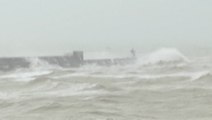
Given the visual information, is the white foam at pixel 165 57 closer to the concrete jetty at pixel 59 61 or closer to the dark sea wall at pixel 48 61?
the concrete jetty at pixel 59 61

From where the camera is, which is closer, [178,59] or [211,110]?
[211,110]

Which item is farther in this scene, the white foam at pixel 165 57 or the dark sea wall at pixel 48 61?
the white foam at pixel 165 57

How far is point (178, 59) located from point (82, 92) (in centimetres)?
3948

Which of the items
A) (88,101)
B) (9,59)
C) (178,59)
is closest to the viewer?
(88,101)

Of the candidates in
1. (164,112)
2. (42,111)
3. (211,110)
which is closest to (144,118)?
(164,112)

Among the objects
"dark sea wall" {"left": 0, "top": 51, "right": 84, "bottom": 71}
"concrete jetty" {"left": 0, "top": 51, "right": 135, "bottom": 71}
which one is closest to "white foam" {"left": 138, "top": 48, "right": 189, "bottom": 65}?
"concrete jetty" {"left": 0, "top": 51, "right": 135, "bottom": 71}

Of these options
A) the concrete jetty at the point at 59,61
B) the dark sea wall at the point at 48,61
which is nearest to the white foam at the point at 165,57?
the concrete jetty at the point at 59,61

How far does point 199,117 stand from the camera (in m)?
12.7

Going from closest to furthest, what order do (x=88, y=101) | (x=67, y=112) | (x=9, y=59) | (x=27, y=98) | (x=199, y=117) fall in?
(x=199, y=117) < (x=67, y=112) < (x=88, y=101) < (x=27, y=98) < (x=9, y=59)

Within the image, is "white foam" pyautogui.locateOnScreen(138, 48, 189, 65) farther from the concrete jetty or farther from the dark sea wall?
the dark sea wall

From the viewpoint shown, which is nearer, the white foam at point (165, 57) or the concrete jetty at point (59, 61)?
the concrete jetty at point (59, 61)

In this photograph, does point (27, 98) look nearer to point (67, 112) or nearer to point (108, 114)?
point (67, 112)

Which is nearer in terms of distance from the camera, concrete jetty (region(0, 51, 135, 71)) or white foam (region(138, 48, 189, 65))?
concrete jetty (region(0, 51, 135, 71))

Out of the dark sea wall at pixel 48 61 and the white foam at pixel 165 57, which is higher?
the dark sea wall at pixel 48 61
